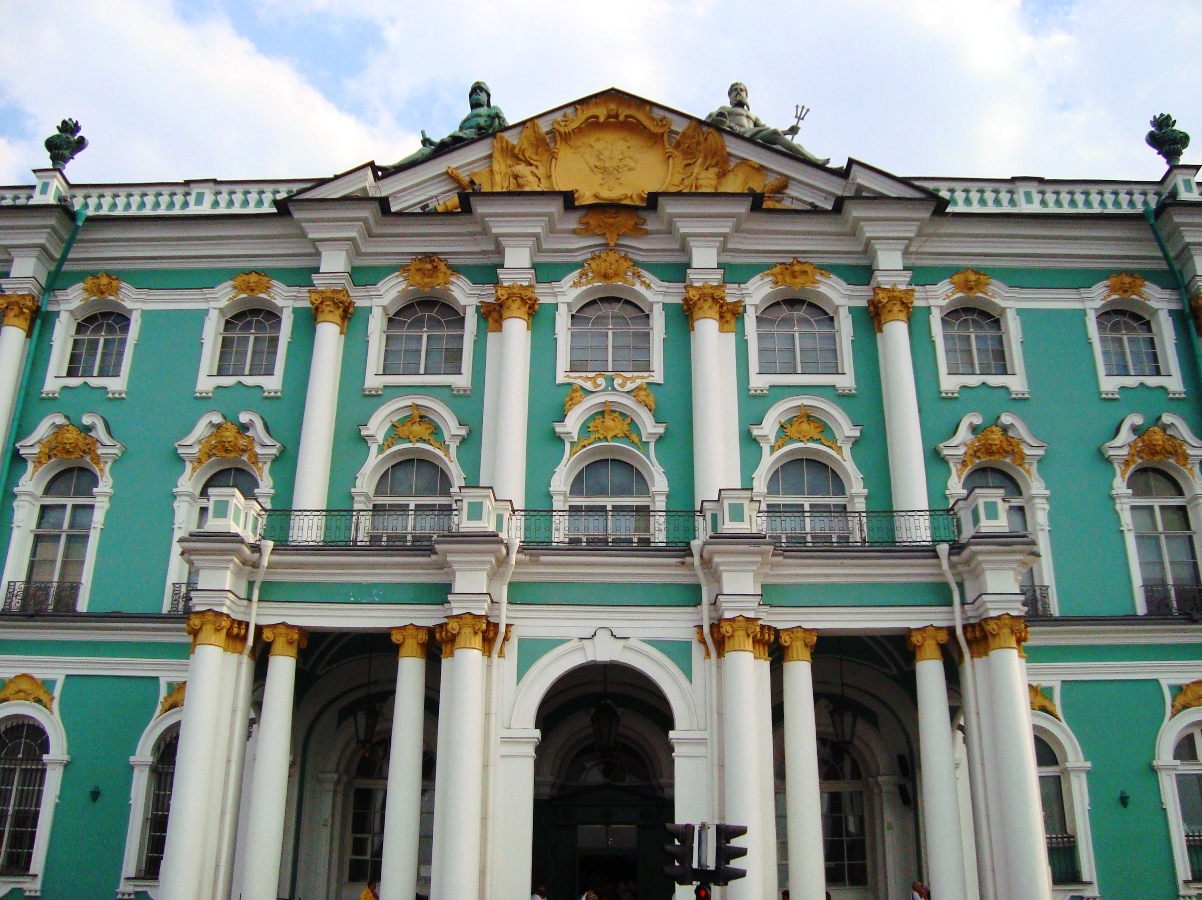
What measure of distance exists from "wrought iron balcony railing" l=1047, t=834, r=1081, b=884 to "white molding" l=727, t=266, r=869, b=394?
747 centimetres

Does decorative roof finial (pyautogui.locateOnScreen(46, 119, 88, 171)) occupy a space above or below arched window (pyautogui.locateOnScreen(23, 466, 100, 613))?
above

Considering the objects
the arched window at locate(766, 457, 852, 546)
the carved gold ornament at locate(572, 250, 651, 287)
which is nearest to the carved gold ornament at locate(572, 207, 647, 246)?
the carved gold ornament at locate(572, 250, 651, 287)

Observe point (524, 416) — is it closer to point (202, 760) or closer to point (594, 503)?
point (594, 503)

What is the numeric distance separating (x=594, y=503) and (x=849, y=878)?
7.06 meters

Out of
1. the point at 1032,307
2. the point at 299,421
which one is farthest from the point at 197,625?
the point at 1032,307

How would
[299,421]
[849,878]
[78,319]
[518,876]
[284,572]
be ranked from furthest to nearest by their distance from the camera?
1. [78,319]
2. [299,421]
3. [849,878]
4. [284,572]
5. [518,876]

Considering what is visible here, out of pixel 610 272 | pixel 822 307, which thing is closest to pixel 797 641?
pixel 822 307

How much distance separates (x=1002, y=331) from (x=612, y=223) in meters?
7.01

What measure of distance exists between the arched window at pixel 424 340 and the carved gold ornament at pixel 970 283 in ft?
28.2

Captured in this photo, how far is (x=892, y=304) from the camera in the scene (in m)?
19.5

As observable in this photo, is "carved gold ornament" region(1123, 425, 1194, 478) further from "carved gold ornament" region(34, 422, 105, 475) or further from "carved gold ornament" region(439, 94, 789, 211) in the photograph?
"carved gold ornament" region(34, 422, 105, 475)

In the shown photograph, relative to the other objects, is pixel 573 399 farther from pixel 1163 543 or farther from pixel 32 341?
pixel 1163 543

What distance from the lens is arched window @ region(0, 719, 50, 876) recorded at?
17203 mm

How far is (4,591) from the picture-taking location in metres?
18.4
